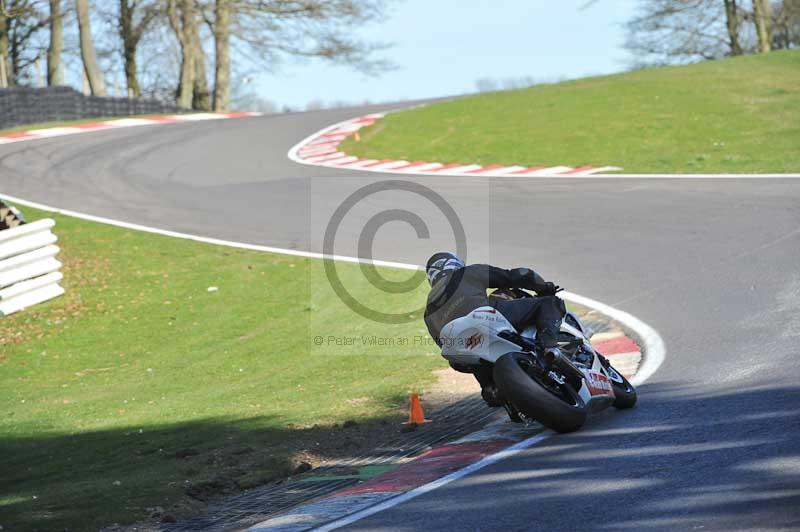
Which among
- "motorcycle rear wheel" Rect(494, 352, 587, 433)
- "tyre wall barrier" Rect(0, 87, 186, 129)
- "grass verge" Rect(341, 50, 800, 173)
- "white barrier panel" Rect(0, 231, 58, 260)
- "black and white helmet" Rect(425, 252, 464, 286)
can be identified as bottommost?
"motorcycle rear wheel" Rect(494, 352, 587, 433)

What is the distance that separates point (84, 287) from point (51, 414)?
17.8 ft

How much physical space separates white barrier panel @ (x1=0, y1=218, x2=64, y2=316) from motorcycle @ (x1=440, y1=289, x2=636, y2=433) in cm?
928

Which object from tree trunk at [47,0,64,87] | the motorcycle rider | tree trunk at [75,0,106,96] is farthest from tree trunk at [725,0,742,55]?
the motorcycle rider

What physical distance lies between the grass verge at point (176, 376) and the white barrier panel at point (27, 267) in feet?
0.70

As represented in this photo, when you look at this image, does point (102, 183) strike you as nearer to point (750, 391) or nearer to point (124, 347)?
point (124, 347)

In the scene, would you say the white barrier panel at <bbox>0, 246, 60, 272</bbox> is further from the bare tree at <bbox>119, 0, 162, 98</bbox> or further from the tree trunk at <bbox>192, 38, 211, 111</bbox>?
the bare tree at <bbox>119, 0, 162, 98</bbox>

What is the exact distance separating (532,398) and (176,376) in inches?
222

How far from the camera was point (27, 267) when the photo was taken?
15094mm

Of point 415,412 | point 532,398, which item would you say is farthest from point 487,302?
point 415,412

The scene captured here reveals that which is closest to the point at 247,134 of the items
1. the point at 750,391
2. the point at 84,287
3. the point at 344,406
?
the point at 84,287

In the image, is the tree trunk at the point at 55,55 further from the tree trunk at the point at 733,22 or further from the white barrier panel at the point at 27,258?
the white barrier panel at the point at 27,258

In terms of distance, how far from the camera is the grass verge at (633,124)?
21.4 meters

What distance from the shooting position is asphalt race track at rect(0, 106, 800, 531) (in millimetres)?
5727

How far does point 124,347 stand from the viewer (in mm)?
13039
